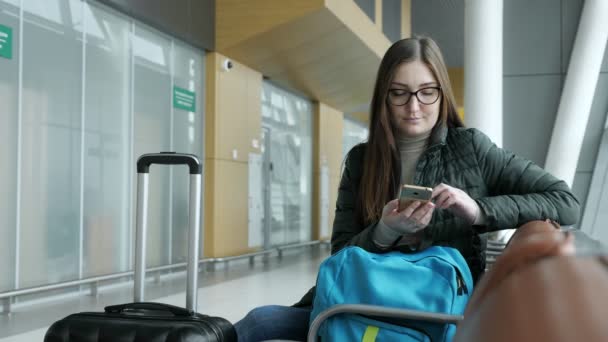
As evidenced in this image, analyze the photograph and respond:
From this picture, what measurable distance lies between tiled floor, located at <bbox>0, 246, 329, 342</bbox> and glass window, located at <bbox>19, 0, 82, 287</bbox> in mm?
520

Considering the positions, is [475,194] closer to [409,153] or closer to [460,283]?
[409,153]

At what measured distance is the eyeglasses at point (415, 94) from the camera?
2021 mm

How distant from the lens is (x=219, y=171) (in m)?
10.7

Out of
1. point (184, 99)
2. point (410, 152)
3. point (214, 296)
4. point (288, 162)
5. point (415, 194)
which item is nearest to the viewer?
point (415, 194)

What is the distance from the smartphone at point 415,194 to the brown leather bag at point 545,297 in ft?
4.15

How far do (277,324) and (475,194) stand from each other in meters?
0.72

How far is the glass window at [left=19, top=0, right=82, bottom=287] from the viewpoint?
6.64 m

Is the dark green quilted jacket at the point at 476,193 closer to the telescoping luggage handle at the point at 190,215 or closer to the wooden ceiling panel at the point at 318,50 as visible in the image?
the telescoping luggage handle at the point at 190,215

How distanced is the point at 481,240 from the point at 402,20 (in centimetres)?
1399

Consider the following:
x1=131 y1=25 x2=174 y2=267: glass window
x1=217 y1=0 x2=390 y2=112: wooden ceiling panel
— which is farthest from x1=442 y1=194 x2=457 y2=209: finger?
x1=217 y1=0 x2=390 y2=112: wooden ceiling panel

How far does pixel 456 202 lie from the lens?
1.75 meters

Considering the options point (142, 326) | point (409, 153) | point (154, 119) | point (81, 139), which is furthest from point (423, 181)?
point (154, 119)

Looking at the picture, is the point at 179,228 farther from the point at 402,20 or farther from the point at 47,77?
the point at 402,20

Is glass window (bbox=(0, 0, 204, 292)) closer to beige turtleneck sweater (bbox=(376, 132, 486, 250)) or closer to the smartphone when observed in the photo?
beige turtleneck sweater (bbox=(376, 132, 486, 250))
